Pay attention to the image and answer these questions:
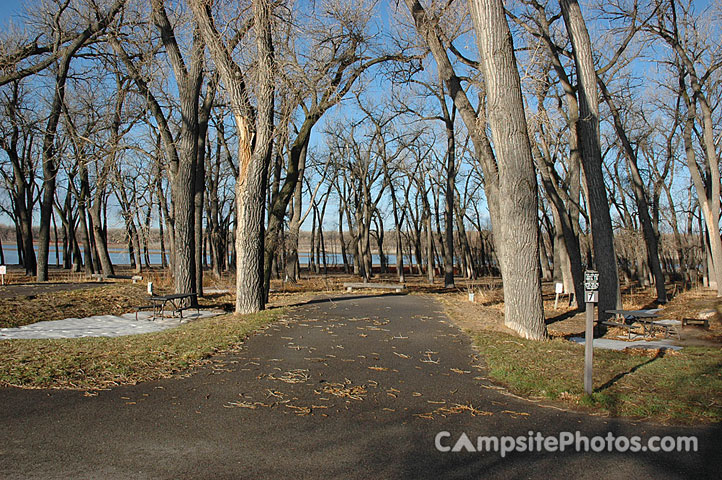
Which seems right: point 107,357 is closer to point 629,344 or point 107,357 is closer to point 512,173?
point 512,173

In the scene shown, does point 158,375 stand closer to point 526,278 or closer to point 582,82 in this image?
point 526,278

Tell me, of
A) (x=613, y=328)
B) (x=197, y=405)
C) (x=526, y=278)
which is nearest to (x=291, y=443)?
(x=197, y=405)

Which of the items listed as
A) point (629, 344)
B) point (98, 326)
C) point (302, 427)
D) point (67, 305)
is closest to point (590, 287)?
point (302, 427)

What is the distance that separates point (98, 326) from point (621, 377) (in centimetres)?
987

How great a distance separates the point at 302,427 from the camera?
14.6 ft

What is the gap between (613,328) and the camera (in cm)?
1230

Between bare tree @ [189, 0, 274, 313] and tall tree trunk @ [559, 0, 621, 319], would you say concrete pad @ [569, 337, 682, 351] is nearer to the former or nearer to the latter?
tall tree trunk @ [559, 0, 621, 319]

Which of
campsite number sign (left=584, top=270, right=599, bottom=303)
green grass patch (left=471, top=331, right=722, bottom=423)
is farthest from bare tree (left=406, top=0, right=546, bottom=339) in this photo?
campsite number sign (left=584, top=270, right=599, bottom=303)

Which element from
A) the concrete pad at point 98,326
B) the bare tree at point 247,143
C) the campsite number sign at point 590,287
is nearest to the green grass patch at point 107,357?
the concrete pad at point 98,326

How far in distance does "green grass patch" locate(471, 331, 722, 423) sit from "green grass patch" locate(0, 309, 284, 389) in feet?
13.6

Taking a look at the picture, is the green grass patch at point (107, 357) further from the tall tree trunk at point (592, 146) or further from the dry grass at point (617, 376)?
the tall tree trunk at point (592, 146)

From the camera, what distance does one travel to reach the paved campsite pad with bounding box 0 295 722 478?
142 inches

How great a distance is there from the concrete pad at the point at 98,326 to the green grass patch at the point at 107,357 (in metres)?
1.14

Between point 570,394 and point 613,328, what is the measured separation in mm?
7865
